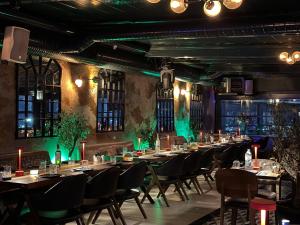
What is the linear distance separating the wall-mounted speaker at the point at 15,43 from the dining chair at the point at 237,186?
328 cm

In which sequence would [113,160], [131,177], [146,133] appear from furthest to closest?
[146,133]
[113,160]
[131,177]

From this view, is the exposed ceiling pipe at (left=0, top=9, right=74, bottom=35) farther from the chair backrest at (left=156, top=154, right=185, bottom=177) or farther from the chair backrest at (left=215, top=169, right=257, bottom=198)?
the chair backrest at (left=215, top=169, right=257, bottom=198)

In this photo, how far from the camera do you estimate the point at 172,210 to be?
6965 millimetres

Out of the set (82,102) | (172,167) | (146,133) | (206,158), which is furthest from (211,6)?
(146,133)

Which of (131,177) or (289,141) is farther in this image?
(131,177)

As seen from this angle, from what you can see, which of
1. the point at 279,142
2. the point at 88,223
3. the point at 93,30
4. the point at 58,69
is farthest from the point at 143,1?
the point at 58,69

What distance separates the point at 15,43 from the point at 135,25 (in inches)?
78.0

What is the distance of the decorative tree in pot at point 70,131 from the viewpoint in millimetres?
8867

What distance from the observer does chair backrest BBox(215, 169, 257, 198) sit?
5.04 meters

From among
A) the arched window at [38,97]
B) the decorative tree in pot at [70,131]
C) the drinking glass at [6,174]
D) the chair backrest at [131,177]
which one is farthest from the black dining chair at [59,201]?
the decorative tree in pot at [70,131]

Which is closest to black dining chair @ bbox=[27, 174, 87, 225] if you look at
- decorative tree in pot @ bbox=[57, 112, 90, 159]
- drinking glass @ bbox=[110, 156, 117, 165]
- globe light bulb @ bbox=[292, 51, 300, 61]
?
drinking glass @ bbox=[110, 156, 117, 165]

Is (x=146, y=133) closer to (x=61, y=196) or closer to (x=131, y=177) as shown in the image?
(x=131, y=177)

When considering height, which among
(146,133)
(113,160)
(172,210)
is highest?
(146,133)

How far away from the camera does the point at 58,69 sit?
926 centimetres
